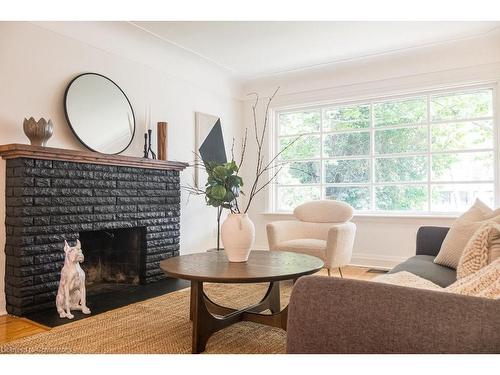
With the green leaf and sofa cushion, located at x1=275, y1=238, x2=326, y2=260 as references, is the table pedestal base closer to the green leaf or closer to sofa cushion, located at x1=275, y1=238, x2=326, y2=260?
the green leaf

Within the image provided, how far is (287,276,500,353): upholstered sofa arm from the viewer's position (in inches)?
32.5

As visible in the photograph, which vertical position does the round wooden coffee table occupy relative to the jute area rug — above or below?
above

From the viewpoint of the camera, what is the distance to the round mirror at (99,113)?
329cm

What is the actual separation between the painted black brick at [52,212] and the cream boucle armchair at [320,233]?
1.29m

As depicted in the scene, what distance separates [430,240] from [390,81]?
2.28m

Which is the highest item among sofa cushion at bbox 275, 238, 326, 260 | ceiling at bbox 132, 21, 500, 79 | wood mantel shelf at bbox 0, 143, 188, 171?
ceiling at bbox 132, 21, 500, 79

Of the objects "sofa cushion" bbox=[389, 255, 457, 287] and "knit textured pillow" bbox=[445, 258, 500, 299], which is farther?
"sofa cushion" bbox=[389, 255, 457, 287]

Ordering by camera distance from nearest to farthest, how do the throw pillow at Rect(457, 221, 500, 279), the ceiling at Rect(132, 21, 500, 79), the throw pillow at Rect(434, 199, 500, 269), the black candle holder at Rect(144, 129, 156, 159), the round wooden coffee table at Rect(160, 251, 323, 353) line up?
the throw pillow at Rect(457, 221, 500, 279), the round wooden coffee table at Rect(160, 251, 323, 353), the throw pillow at Rect(434, 199, 500, 269), the ceiling at Rect(132, 21, 500, 79), the black candle holder at Rect(144, 129, 156, 159)

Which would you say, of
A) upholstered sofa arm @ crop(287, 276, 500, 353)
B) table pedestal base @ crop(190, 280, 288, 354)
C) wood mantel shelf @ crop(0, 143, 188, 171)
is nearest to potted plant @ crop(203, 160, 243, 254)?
table pedestal base @ crop(190, 280, 288, 354)

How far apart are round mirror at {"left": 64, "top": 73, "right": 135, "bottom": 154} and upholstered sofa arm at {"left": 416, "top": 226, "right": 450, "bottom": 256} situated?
8.76 ft

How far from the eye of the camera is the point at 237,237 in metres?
2.38

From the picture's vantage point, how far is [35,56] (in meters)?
3.06

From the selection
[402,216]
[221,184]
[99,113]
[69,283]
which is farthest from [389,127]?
[69,283]
